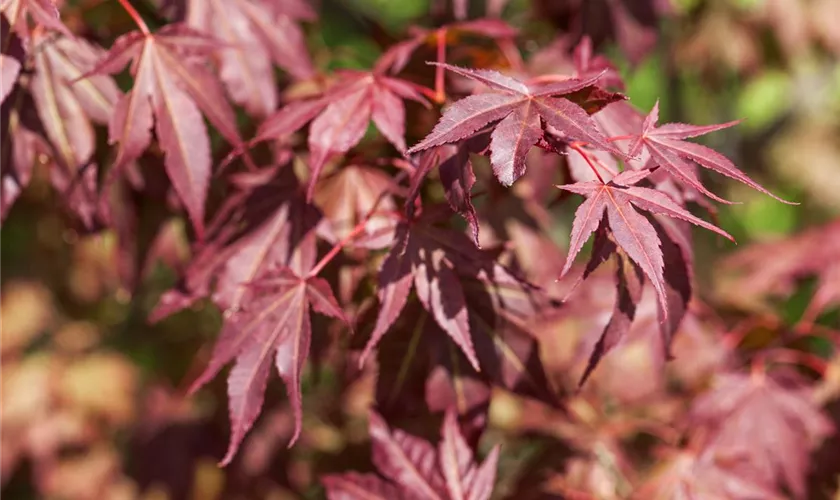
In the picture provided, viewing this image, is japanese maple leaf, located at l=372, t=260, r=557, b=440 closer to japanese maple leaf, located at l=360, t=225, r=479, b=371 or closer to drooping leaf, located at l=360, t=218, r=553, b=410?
drooping leaf, located at l=360, t=218, r=553, b=410

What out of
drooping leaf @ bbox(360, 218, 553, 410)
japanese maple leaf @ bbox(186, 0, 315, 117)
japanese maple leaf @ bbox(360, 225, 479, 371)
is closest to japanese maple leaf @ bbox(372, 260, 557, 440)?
drooping leaf @ bbox(360, 218, 553, 410)

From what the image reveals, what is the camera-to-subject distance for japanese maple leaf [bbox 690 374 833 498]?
4.64 ft

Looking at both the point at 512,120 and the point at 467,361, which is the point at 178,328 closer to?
the point at 467,361

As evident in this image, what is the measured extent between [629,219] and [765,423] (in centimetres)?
81

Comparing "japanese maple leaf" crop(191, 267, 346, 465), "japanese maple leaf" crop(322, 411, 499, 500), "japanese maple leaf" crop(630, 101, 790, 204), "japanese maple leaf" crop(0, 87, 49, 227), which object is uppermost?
"japanese maple leaf" crop(630, 101, 790, 204)

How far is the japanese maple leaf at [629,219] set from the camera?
824 millimetres

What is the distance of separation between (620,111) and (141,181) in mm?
859

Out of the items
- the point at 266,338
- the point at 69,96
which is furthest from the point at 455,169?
the point at 69,96

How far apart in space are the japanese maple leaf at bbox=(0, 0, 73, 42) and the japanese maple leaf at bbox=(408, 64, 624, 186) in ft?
1.90

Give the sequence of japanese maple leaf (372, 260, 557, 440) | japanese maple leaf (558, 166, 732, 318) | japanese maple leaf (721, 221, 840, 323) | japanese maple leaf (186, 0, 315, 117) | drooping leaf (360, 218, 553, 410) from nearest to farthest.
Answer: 1. japanese maple leaf (558, 166, 732, 318)
2. drooping leaf (360, 218, 553, 410)
3. japanese maple leaf (372, 260, 557, 440)
4. japanese maple leaf (186, 0, 315, 117)
5. japanese maple leaf (721, 221, 840, 323)

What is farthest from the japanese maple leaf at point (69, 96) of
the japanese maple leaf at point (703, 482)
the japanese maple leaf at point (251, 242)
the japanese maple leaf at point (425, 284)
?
the japanese maple leaf at point (703, 482)

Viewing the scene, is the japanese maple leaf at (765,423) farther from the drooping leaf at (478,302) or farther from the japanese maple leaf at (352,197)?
the japanese maple leaf at (352,197)

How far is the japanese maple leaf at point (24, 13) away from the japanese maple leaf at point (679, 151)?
791mm

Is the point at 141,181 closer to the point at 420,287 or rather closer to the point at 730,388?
the point at 420,287
